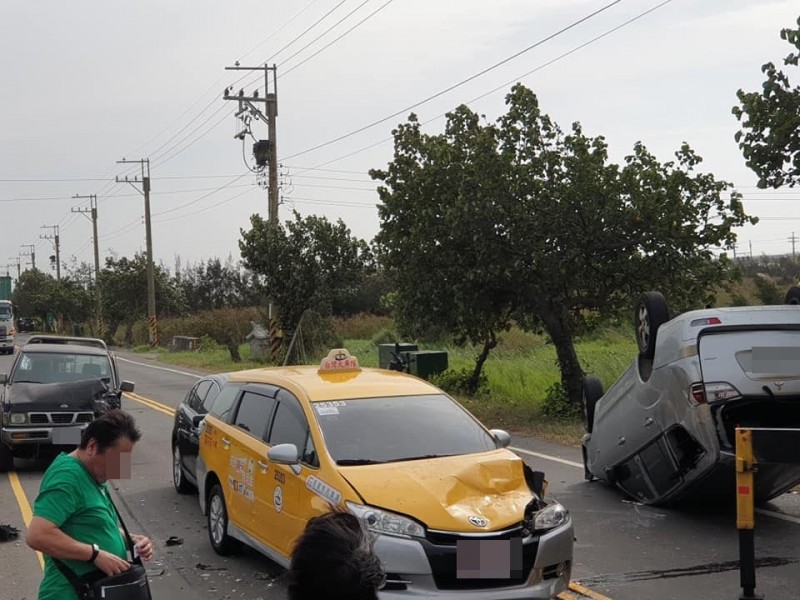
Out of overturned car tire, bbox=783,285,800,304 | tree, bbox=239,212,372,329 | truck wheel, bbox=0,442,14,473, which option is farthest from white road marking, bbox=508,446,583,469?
tree, bbox=239,212,372,329

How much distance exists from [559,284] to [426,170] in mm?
3261

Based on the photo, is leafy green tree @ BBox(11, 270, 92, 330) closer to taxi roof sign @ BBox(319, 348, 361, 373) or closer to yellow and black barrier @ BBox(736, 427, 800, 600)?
taxi roof sign @ BBox(319, 348, 361, 373)

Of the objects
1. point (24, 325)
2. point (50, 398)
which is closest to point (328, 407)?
point (50, 398)

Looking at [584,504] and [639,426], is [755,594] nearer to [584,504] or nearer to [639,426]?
[639,426]

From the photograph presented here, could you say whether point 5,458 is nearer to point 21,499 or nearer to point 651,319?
point 21,499

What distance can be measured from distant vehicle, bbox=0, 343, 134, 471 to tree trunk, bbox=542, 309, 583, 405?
745cm

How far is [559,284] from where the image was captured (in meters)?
14.8

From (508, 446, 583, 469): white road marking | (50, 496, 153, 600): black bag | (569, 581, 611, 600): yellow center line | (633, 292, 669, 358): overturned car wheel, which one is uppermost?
(633, 292, 669, 358): overturned car wheel

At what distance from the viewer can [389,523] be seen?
5141 mm

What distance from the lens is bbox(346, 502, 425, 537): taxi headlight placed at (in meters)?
5.08

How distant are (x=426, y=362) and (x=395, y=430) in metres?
13.9

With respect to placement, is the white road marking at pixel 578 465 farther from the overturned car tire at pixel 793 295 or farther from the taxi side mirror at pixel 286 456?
the taxi side mirror at pixel 286 456

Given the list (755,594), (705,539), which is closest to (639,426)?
(705,539)

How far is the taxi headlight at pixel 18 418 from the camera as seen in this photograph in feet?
37.0
